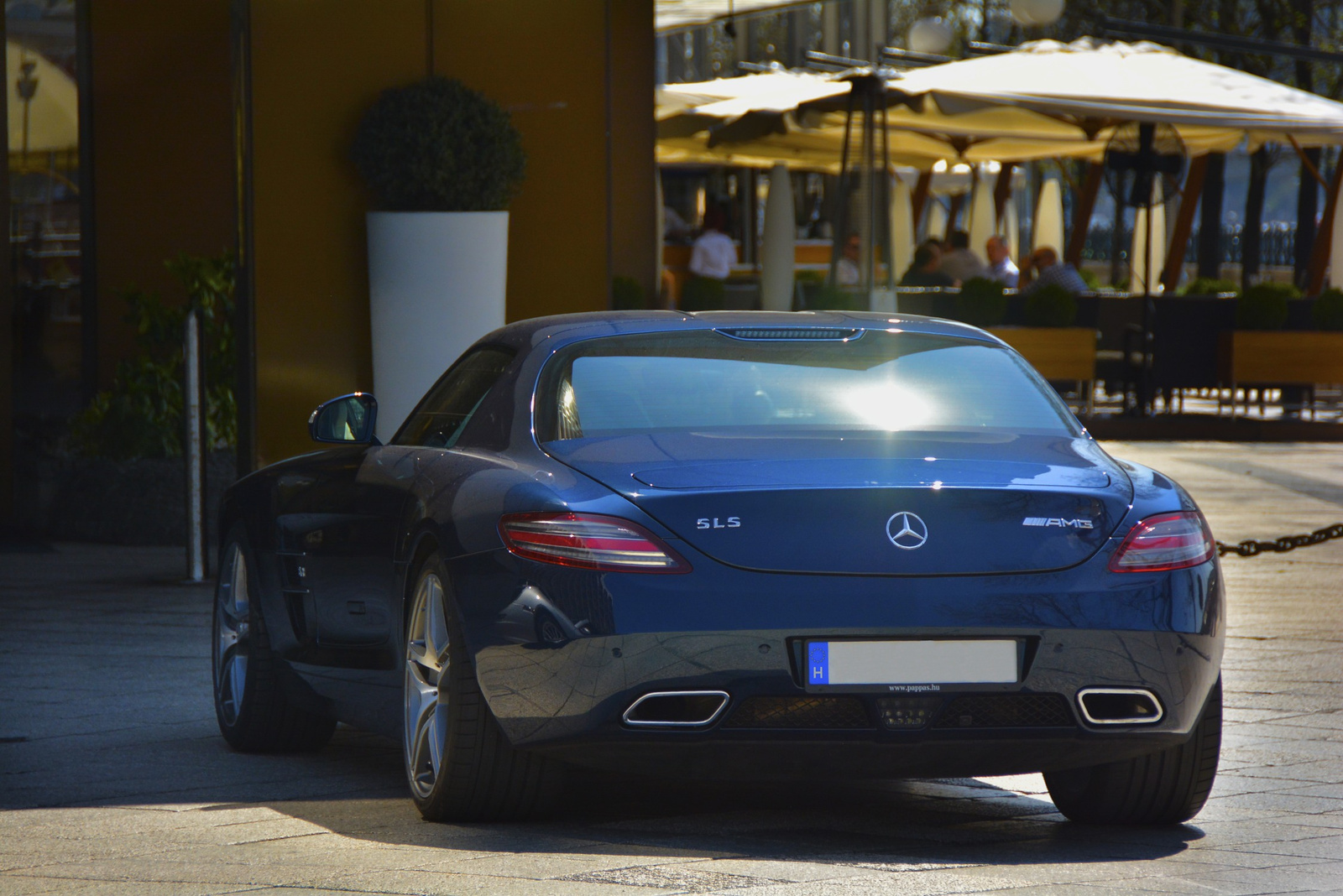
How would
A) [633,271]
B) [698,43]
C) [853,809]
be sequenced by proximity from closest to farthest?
[853,809] → [633,271] → [698,43]

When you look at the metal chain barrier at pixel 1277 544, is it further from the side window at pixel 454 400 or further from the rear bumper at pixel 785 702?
the rear bumper at pixel 785 702

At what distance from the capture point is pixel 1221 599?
4.71 meters

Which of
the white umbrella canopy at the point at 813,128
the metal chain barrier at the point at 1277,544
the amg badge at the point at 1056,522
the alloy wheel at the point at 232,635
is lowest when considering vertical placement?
the metal chain barrier at the point at 1277,544

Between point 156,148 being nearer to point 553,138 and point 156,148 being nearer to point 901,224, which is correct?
point 553,138

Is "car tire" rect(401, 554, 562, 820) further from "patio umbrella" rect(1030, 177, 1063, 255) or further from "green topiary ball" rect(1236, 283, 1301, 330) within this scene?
"patio umbrella" rect(1030, 177, 1063, 255)

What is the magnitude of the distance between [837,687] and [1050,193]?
92.2ft

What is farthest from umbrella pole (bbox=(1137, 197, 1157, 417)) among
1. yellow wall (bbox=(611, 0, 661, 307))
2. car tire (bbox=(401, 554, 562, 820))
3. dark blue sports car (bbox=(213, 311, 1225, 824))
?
car tire (bbox=(401, 554, 562, 820))

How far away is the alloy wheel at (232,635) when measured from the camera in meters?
6.22

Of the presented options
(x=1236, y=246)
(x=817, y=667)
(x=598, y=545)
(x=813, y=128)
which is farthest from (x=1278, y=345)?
(x=1236, y=246)

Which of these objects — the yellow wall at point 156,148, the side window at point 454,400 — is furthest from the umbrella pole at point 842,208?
the side window at point 454,400

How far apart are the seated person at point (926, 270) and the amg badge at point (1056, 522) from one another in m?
17.4

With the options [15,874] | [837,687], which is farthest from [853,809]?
[15,874]

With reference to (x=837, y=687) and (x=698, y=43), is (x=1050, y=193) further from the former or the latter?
(x=837, y=687)

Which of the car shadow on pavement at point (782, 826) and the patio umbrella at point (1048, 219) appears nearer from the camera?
the car shadow on pavement at point (782, 826)
